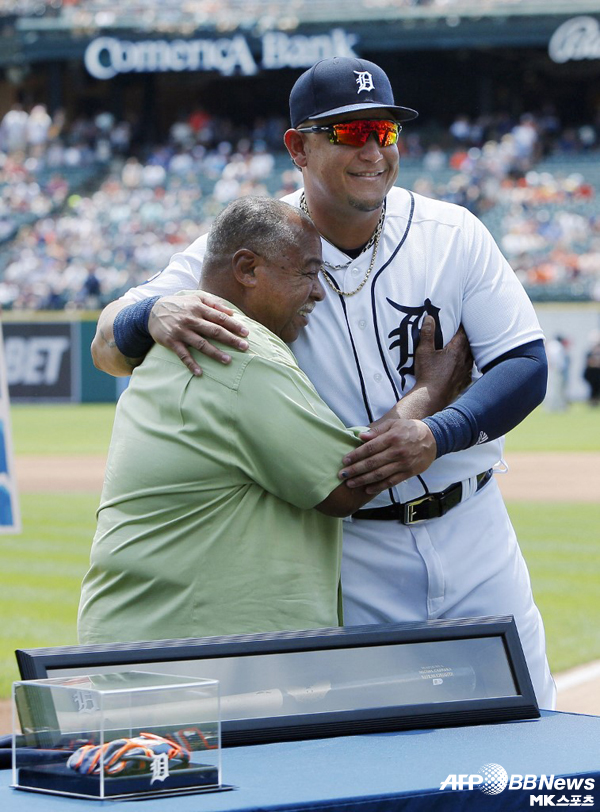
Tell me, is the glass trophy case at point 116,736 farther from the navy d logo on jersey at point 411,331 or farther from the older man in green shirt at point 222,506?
the navy d logo on jersey at point 411,331

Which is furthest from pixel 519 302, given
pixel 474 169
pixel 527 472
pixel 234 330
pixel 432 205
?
pixel 474 169

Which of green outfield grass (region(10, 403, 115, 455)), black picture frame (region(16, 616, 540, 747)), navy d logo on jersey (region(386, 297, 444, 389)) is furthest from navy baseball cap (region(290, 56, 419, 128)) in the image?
→ green outfield grass (region(10, 403, 115, 455))

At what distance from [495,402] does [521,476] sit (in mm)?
12221

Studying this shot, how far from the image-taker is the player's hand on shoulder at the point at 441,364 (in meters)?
2.58

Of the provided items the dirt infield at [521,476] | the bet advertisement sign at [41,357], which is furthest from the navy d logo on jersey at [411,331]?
the bet advertisement sign at [41,357]

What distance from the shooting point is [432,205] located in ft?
9.18

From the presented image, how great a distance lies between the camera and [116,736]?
1.60 m

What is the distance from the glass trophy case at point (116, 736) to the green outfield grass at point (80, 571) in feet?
14.0

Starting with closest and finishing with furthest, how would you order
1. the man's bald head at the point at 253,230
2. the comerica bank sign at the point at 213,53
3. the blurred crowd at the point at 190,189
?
the man's bald head at the point at 253,230 → the blurred crowd at the point at 190,189 → the comerica bank sign at the point at 213,53

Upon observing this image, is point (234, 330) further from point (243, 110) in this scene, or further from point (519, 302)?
point (243, 110)

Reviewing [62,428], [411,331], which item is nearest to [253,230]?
[411,331]

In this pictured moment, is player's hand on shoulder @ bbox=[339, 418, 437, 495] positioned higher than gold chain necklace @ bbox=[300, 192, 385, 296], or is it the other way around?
gold chain necklace @ bbox=[300, 192, 385, 296]

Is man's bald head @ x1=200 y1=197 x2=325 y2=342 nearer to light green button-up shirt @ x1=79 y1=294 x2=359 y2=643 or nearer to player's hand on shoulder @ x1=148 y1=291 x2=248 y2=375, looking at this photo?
player's hand on shoulder @ x1=148 y1=291 x2=248 y2=375

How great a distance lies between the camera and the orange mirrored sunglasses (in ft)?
8.38
